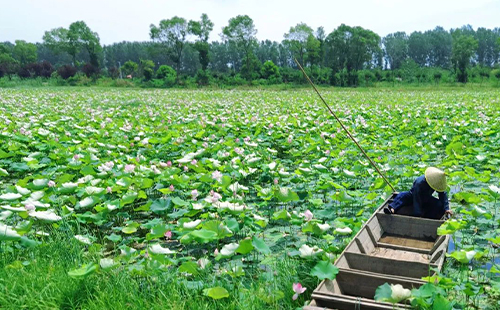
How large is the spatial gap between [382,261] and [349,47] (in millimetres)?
42357

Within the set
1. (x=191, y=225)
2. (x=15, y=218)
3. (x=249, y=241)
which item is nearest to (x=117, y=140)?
(x=15, y=218)

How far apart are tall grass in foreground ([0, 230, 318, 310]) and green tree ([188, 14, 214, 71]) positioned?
42.7 m

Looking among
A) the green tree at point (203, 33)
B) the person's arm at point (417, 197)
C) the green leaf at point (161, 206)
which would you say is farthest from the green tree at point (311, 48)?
the green leaf at point (161, 206)

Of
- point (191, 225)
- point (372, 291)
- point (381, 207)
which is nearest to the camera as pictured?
point (372, 291)

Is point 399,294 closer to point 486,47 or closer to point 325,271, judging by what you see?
point 325,271

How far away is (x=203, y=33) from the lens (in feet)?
147

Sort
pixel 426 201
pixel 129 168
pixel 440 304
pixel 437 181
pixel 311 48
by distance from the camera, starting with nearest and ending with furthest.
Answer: pixel 440 304
pixel 437 181
pixel 426 201
pixel 129 168
pixel 311 48

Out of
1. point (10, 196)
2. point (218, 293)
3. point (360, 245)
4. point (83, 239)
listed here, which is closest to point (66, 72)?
point (10, 196)

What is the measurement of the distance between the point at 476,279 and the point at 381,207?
3.39ft

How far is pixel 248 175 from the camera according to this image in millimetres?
4914

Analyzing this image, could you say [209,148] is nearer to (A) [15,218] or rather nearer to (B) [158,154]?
(B) [158,154]

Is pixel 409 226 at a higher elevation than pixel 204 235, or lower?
lower

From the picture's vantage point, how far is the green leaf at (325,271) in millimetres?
2281

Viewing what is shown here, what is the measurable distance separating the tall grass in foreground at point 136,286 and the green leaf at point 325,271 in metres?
0.20
